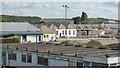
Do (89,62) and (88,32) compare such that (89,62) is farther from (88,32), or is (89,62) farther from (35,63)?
(88,32)

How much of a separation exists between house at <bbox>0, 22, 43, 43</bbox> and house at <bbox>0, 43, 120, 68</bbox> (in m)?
21.4

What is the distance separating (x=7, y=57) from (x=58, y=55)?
25.3 feet

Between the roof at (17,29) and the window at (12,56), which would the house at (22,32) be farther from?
the window at (12,56)

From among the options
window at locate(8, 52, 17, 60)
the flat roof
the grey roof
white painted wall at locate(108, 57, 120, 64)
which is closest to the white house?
the grey roof

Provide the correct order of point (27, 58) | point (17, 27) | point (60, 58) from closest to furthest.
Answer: point (60, 58), point (27, 58), point (17, 27)

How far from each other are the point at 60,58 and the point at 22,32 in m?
30.0

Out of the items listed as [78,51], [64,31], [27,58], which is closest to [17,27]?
[64,31]

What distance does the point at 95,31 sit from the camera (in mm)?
90250

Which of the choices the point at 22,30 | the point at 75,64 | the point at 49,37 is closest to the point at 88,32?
the point at 49,37

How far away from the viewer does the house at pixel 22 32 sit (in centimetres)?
5275

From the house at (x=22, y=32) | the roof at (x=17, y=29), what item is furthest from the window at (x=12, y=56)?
the roof at (x=17, y=29)

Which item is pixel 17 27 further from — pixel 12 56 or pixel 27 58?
pixel 27 58

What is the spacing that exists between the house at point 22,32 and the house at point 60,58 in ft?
70.1

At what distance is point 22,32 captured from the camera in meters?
53.6
